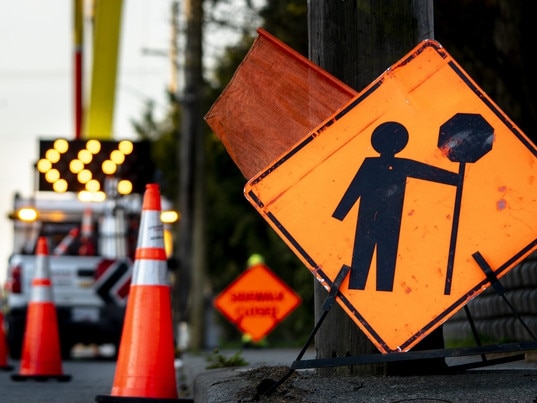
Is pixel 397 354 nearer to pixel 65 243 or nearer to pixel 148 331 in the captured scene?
pixel 148 331

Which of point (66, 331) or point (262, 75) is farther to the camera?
point (66, 331)

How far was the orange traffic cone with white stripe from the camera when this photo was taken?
7.32 metres

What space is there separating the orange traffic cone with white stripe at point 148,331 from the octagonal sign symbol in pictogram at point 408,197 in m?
1.65

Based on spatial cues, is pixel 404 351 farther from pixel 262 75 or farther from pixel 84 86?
pixel 84 86

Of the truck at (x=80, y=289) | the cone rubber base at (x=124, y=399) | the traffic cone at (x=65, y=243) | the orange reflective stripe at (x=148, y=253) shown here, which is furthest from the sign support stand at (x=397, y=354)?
the traffic cone at (x=65, y=243)

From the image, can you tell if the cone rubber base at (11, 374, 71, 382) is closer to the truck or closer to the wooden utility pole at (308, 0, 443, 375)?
the wooden utility pole at (308, 0, 443, 375)

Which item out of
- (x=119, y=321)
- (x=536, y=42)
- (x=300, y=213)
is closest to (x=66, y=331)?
(x=119, y=321)

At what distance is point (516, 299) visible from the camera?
418 inches

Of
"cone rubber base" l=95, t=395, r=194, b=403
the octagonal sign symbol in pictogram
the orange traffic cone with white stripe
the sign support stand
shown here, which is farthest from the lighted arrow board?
the sign support stand

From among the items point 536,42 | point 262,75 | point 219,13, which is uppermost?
point 219,13

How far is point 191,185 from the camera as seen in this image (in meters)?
25.2

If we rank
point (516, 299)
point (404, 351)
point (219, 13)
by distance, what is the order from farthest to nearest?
point (219, 13) < point (516, 299) < point (404, 351)

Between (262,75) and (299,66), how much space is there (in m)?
0.18

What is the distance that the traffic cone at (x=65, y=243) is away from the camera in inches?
722
